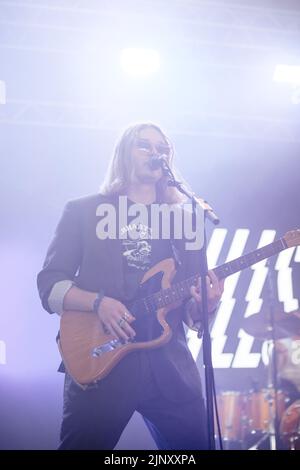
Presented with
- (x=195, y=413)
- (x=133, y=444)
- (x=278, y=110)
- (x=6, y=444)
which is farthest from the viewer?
(x=278, y=110)

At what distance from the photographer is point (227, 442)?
4.20 m

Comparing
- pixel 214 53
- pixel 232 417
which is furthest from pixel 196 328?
pixel 214 53

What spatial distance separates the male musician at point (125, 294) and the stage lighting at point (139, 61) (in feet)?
4.74

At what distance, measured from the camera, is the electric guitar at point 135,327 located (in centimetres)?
264

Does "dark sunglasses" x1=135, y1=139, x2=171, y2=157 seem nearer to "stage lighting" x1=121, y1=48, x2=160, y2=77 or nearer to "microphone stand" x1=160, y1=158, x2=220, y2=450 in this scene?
"microphone stand" x1=160, y1=158, x2=220, y2=450

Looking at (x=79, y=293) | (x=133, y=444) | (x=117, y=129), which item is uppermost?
(x=117, y=129)

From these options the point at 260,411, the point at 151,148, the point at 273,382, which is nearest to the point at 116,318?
the point at 151,148

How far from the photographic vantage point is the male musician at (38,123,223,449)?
2557 millimetres

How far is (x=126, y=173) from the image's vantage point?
3.20 m

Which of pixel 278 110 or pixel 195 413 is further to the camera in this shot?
pixel 278 110

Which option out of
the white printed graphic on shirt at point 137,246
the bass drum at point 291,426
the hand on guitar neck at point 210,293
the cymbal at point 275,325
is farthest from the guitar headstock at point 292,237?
the bass drum at point 291,426

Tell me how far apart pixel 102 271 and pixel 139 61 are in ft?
7.51

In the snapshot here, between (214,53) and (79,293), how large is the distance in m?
2.76
